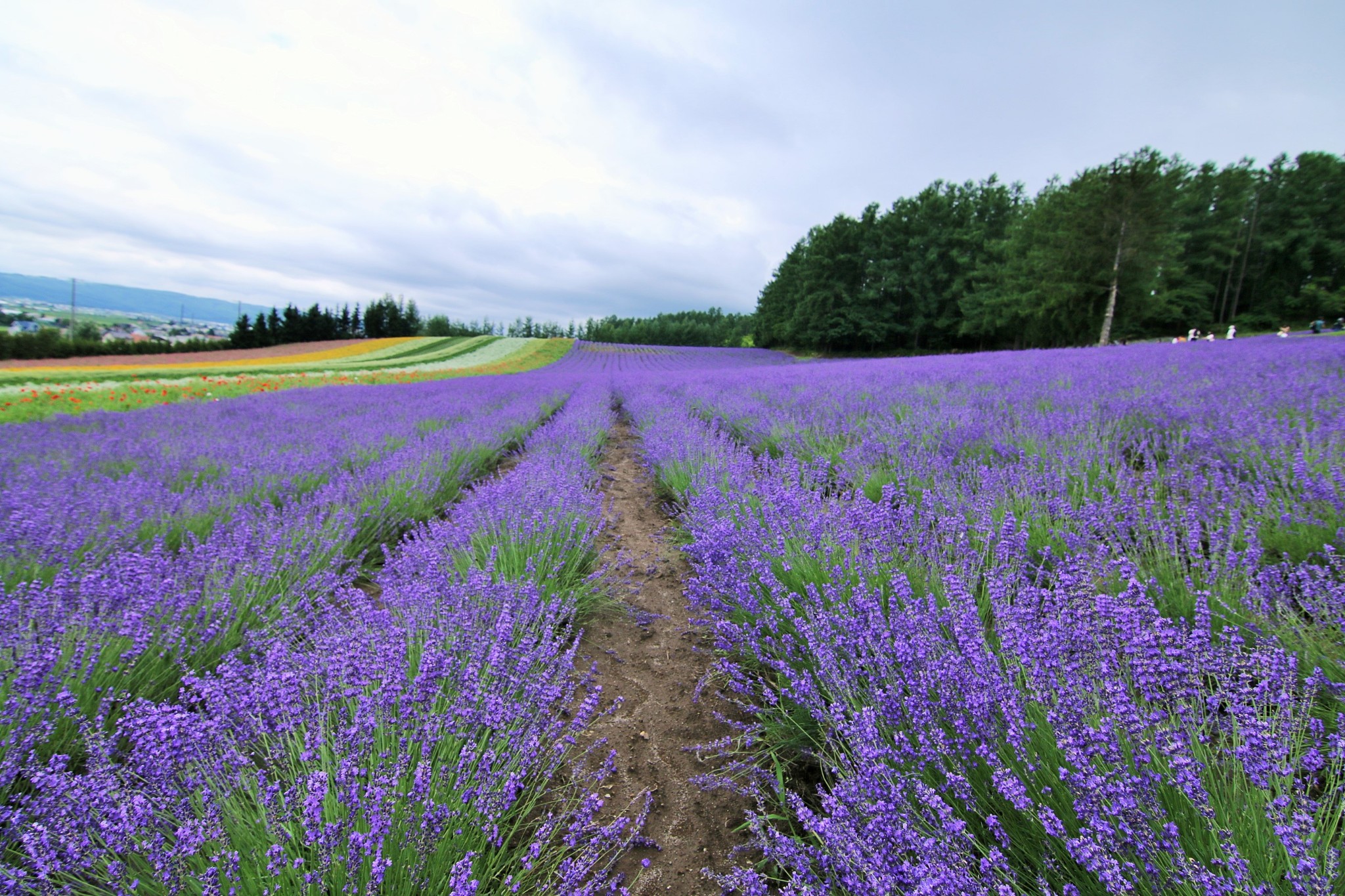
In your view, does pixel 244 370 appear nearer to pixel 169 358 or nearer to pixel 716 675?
pixel 169 358

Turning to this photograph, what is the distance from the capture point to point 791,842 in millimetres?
1047

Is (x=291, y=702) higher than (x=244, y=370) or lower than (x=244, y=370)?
higher

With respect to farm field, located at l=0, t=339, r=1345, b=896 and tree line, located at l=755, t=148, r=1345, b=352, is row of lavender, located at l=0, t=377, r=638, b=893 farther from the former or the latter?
tree line, located at l=755, t=148, r=1345, b=352

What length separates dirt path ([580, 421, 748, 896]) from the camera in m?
1.36

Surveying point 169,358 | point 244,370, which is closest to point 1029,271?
point 244,370

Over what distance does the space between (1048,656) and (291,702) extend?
181cm

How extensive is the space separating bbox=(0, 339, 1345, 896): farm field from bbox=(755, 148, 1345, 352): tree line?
25861 millimetres

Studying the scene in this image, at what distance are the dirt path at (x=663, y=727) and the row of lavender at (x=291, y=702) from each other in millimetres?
141

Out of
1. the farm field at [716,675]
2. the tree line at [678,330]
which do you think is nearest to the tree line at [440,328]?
the tree line at [678,330]

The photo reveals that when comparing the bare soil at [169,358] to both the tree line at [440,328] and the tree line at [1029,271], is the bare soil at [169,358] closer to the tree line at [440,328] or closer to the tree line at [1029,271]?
the tree line at [440,328]

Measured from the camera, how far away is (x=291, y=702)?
1.28 m

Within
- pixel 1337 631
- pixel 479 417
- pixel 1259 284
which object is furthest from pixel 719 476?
pixel 1259 284

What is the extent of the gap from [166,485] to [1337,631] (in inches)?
216

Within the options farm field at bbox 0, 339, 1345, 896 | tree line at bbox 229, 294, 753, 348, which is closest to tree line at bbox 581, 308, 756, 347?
tree line at bbox 229, 294, 753, 348
